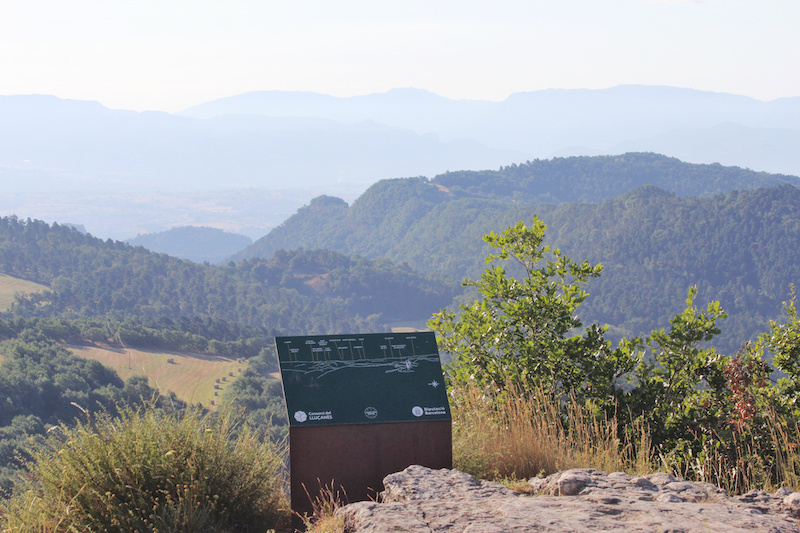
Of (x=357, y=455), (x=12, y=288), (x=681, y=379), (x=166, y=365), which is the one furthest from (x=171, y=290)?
(x=357, y=455)

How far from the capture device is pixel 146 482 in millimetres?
3928

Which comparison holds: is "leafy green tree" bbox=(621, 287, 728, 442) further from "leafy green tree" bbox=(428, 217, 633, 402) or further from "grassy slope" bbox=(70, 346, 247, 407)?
"grassy slope" bbox=(70, 346, 247, 407)

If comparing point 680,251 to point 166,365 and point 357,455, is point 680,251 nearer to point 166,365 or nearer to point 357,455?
point 166,365

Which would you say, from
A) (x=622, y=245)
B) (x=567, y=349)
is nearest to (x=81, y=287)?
(x=622, y=245)

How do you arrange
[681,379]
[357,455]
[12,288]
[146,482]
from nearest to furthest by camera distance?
[146,482]
[357,455]
[681,379]
[12,288]

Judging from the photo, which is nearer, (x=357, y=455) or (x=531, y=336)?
(x=357, y=455)

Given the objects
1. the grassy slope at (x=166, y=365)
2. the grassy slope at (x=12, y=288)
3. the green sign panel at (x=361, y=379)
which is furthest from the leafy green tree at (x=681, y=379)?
the grassy slope at (x=12, y=288)

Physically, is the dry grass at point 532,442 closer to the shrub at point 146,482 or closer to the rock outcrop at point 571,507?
the rock outcrop at point 571,507

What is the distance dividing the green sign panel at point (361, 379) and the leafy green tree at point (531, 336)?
3.38 feet

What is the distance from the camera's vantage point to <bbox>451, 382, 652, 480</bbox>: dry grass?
4832mm

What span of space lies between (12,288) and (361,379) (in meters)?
103

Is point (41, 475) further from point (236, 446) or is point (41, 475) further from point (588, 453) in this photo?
point (588, 453)

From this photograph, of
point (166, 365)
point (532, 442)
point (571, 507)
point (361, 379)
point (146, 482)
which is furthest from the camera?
point (166, 365)

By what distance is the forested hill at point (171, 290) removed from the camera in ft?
332
